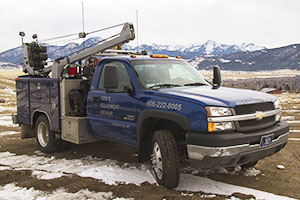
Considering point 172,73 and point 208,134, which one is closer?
point 208,134

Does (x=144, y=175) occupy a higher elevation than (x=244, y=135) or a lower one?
lower

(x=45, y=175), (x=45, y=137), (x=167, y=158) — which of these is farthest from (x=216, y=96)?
(x=45, y=137)

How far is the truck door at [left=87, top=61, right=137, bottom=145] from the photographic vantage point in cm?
537

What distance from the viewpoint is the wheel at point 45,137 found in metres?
7.28

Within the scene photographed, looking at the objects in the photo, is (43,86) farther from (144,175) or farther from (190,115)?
(190,115)

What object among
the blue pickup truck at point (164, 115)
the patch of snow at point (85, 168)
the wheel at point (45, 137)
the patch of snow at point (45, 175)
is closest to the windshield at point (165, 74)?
the blue pickup truck at point (164, 115)

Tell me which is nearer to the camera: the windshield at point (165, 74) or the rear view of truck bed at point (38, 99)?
the windshield at point (165, 74)

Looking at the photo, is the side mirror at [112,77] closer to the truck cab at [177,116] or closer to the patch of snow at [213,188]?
the truck cab at [177,116]

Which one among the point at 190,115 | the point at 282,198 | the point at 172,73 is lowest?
the point at 282,198

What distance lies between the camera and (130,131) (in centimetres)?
538

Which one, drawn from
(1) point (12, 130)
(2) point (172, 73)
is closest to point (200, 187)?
(2) point (172, 73)

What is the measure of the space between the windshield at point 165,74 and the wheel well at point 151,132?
1.88 feet

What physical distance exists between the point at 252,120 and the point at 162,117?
4.10 feet

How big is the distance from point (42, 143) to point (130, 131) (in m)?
3.14
